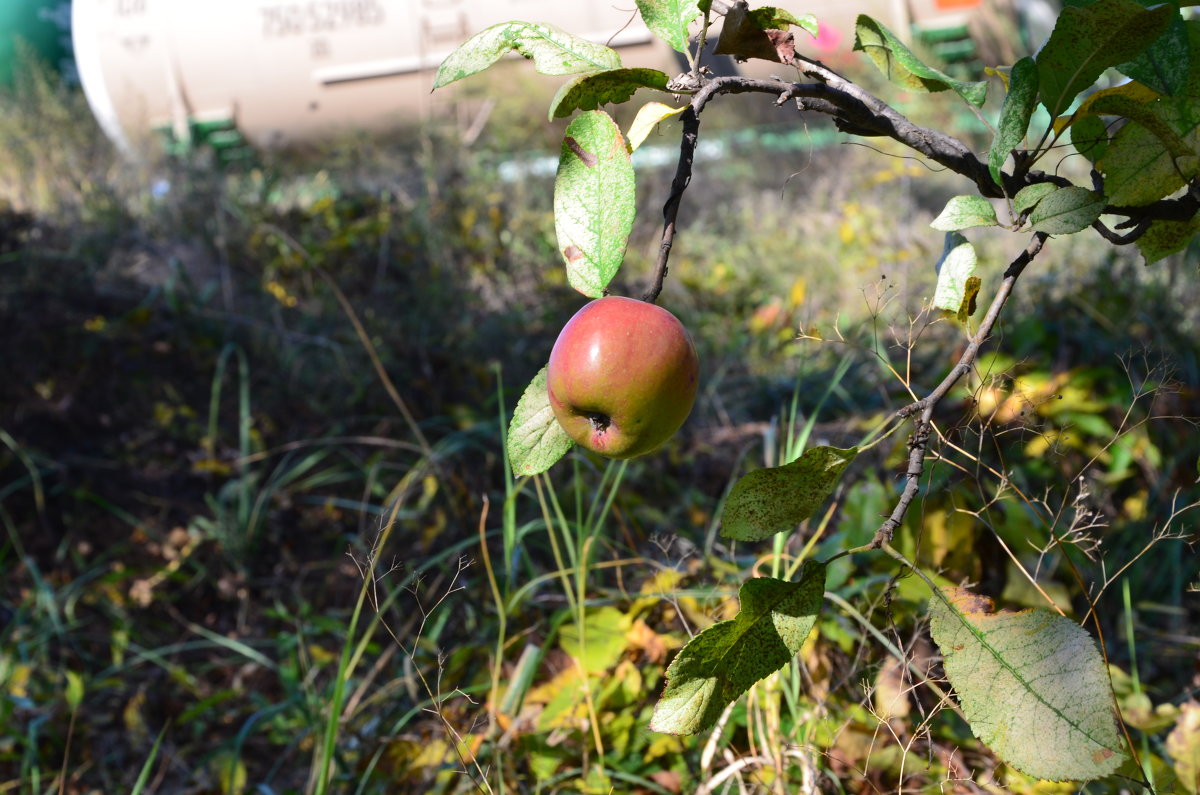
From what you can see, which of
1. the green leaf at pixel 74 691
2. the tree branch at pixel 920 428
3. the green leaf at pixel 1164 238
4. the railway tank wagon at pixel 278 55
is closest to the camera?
the tree branch at pixel 920 428

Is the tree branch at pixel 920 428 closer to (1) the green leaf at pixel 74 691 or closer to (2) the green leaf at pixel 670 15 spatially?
(2) the green leaf at pixel 670 15

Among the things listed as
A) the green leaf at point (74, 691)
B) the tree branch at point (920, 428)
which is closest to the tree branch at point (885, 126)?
the tree branch at point (920, 428)

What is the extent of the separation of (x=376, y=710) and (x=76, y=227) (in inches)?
90.8

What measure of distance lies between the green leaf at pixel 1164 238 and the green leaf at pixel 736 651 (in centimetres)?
42

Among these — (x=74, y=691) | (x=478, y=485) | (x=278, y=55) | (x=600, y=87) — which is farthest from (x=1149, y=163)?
(x=278, y=55)

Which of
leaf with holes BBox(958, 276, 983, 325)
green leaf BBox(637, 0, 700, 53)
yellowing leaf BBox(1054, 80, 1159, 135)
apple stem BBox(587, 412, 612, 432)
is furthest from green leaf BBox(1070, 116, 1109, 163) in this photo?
apple stem BBox(587, 412, 612, 432)

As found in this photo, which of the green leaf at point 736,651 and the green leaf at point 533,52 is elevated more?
the green leaf at point 533,52

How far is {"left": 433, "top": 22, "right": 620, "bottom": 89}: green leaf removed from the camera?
577 millimetres

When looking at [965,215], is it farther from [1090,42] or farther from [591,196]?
[591,196]

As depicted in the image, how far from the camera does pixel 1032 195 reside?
657 millimetres

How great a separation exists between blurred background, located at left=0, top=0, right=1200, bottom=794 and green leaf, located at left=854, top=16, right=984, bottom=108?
7 centimetres

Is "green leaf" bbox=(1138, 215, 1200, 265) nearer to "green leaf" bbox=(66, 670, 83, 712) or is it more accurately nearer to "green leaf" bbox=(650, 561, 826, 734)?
"green leaf" bbox=(650, 561, 826, 734)

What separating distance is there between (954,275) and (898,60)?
17 centimetres

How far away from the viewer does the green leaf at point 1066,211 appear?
630 mm
